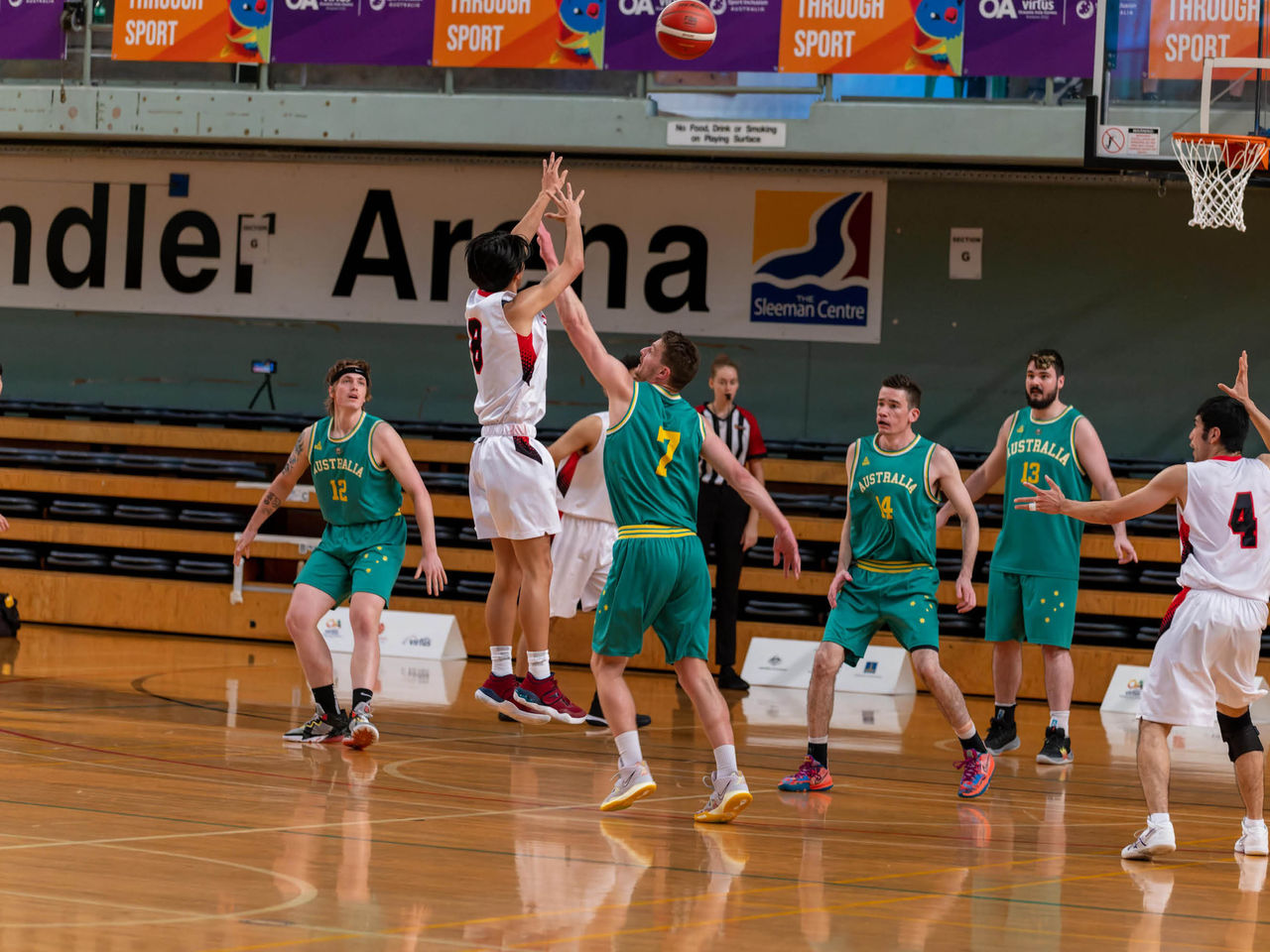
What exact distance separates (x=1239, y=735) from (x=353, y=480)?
13.9 feet

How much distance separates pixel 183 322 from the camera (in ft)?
49.5

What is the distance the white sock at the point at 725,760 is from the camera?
231 inches

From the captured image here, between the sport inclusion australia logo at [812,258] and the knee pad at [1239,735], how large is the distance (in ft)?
27.6

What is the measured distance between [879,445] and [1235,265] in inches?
291

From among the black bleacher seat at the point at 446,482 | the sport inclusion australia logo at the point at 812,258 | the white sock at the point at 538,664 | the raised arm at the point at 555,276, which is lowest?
the white sock at the point at 538,664

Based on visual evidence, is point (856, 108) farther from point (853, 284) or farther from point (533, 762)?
point (533, 762)

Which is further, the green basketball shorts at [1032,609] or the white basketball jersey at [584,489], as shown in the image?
the white basketball jersey at [584,489]

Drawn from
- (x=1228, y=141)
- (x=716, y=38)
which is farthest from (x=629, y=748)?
(x=716, y=38)

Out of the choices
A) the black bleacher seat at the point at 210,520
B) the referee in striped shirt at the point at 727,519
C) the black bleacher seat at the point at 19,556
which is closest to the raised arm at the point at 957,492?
the referee in striped shirt at the point at 727,519

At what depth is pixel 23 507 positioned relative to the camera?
44.5 ft

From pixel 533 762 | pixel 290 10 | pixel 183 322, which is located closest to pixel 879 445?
pixel 533 762

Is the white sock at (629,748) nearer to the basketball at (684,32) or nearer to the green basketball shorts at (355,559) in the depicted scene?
the green basketball shorts at (355,559)

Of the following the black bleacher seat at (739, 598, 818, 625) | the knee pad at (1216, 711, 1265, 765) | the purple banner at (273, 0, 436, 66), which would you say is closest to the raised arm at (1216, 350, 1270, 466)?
the knee pad at (1216, 711, 1265, 765)

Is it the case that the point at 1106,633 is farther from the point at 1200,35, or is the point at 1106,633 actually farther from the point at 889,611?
the point at 889,611
